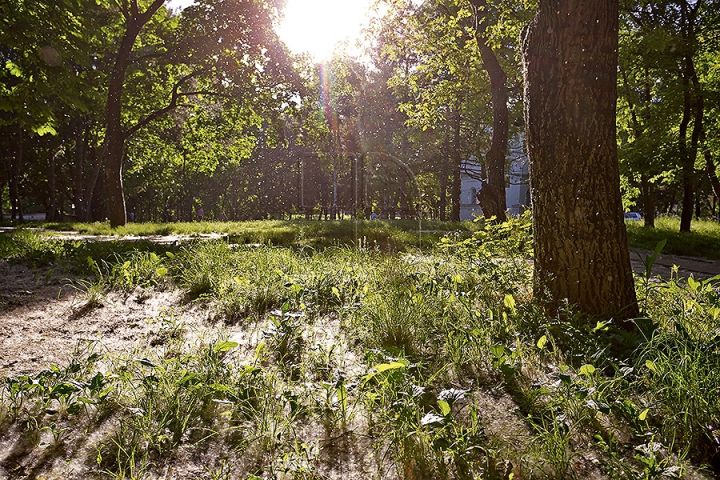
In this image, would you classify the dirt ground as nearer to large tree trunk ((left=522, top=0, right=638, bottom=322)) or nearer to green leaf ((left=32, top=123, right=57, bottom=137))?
large tree trunk ((left=522, top=0, right=638, bottom=322))

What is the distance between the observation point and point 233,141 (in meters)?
16.9

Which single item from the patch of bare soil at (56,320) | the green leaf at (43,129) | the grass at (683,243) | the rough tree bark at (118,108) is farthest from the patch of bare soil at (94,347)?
the grass at (683,243)

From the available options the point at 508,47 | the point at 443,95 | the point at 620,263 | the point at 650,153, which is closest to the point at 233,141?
the point at 443,95

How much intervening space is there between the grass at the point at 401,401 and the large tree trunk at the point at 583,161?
257 mm

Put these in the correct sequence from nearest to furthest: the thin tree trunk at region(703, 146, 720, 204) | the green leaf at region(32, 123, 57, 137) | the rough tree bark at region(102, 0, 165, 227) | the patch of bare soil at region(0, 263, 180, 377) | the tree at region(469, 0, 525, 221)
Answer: the patch of bare soil at region(0, 263, 180, 377)
the green leaf at region(32, 123, 57, 137)
the tree at region(469, 0, 525, 221)
the rough tree bark at region(102, 0, 165, 227)
the thin tree trunk at region(703, 146, 720, 204)

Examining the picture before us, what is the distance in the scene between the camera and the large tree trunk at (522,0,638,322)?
9.04 ft

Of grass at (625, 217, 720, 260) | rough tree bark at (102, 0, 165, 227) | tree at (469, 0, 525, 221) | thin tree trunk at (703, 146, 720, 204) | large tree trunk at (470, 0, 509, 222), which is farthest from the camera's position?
thin tree trunk at (703, 146, 720, 204)

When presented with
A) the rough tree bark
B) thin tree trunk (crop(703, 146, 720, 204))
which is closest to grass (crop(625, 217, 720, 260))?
thin tree trunk (crop(703, 146, 720, 204))

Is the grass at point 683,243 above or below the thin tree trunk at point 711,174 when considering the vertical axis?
below

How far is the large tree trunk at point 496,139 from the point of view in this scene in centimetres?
903

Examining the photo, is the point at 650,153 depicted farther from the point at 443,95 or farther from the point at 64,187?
the point at 64,187

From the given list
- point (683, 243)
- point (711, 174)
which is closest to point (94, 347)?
point (683, 243)

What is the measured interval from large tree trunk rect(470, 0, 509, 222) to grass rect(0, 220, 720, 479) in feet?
20.8

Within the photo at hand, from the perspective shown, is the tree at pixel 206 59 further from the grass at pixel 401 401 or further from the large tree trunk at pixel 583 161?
the large tree trunk at pixel 583 161
